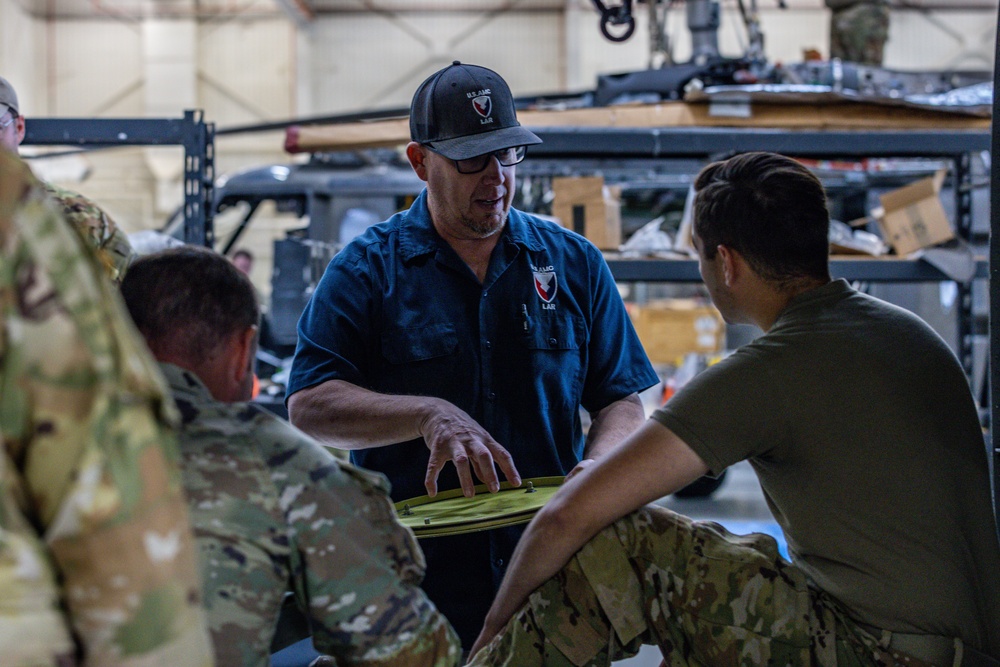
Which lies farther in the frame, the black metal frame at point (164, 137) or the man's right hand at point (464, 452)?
the black metal frame at point (164, 137)

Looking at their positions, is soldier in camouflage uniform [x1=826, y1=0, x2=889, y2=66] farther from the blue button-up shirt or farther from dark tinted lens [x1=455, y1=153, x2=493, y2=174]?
dark tinted lens [x1=455, y1=153, x2=493, y2=174]

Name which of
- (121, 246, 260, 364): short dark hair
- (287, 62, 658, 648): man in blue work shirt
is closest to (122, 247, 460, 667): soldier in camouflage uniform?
(121, 246, 260, 364): short dark hair

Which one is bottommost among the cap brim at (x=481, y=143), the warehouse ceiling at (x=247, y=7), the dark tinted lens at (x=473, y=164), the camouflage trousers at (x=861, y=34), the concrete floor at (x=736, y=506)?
the concrete floor at (x=736, y=506)

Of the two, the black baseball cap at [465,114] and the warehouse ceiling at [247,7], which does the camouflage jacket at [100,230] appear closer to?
the black baseball cap at [465,114]

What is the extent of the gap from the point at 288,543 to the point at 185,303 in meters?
0.37

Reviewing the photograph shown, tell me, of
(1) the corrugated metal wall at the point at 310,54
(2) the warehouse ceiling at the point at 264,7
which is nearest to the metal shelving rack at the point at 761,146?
(1) the corrugated metal wall at the point at 310,54

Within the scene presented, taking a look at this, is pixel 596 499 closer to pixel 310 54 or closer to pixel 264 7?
pixel 310 54

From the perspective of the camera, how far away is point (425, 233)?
8.57 feet

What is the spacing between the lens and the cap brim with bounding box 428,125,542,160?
243 cm

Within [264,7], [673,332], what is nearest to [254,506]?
[673,332]

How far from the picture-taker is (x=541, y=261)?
104 inches

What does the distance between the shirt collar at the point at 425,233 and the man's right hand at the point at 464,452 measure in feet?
1.80

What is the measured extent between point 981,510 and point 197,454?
4.65 ft

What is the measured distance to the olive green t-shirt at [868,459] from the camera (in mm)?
1867
